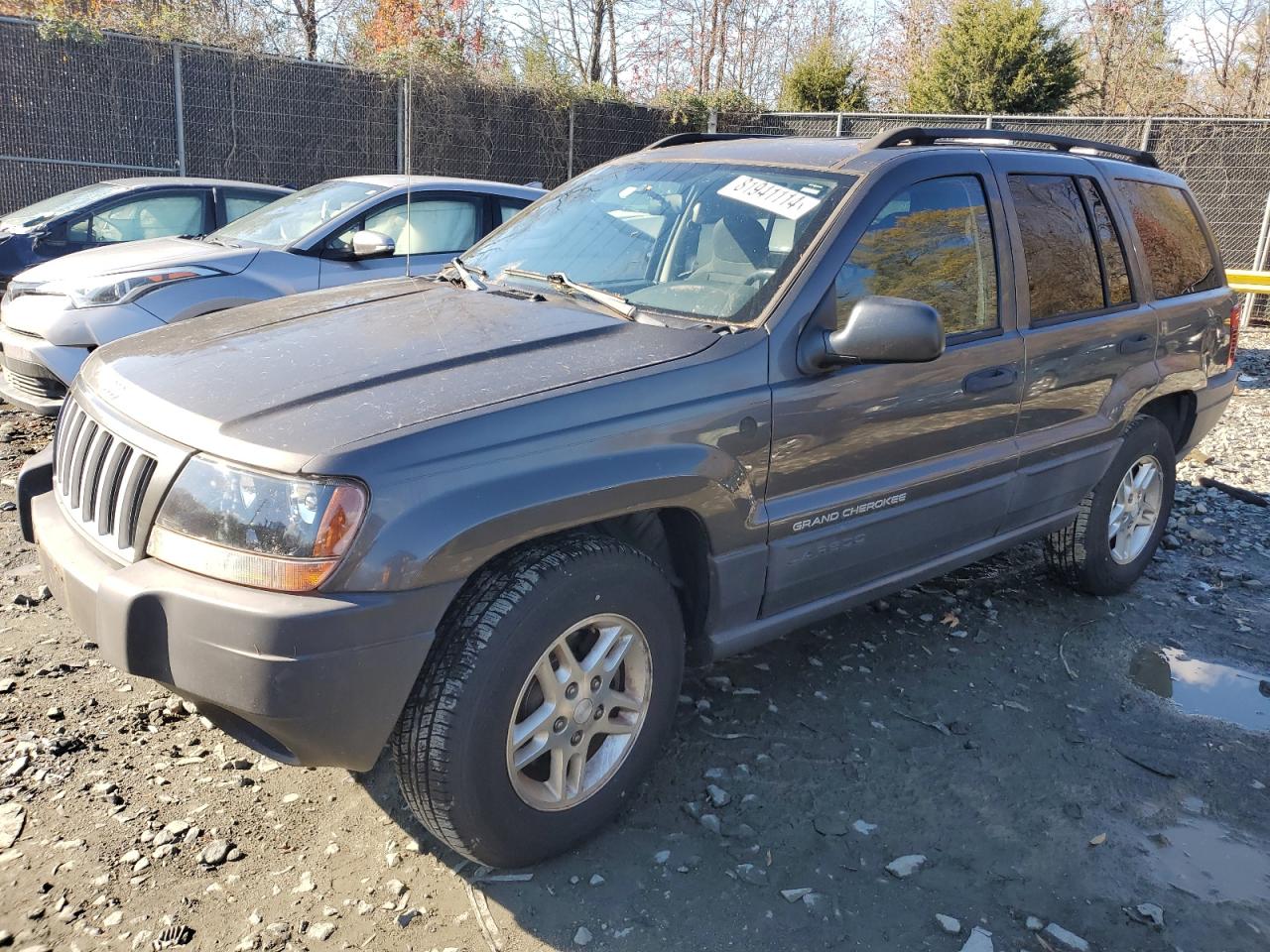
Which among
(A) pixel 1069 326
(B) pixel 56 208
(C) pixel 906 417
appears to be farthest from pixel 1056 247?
(B) pixel 56 208

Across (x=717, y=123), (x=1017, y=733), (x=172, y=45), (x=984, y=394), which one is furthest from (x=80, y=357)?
(x=717, y=123)

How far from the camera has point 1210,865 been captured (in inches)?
117

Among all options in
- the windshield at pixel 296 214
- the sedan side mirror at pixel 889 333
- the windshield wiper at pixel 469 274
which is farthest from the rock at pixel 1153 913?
the windshield at pixel 296 214

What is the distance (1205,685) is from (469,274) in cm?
329

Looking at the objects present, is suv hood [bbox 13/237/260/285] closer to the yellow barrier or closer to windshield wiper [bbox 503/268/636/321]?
windshield wiper [bbox 503/268/636/321]

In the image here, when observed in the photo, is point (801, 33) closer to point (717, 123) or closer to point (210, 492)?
point (717, 123)

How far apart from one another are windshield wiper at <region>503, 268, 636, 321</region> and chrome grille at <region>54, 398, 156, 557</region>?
4.65 ft

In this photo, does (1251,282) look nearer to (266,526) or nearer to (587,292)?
(587,292)

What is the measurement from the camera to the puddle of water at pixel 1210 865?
284cm

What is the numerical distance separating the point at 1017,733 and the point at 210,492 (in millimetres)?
2753

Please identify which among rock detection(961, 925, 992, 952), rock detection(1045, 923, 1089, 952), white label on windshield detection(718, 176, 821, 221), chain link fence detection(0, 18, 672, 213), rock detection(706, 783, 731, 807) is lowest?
rock detection(1045, 923, 1089, 952)

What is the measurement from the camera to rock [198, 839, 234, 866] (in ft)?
8.85

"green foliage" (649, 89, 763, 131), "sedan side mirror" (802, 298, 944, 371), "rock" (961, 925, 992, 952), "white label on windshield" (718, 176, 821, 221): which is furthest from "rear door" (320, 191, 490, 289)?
"green foliage" (649, 89, 763, 131)

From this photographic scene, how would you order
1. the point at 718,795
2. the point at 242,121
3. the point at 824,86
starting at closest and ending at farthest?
the point at 718,795 < the point at 242,121 < the point at 824,86
